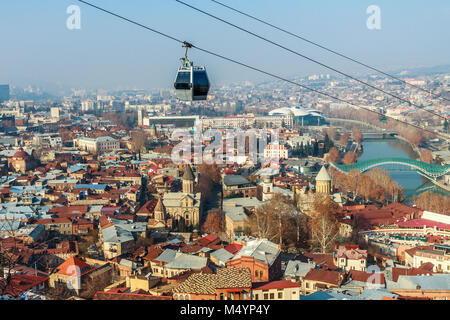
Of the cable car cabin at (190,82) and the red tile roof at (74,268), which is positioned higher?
the cable car cabin at (190,82)

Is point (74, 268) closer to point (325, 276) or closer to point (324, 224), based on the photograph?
point (325, 276)

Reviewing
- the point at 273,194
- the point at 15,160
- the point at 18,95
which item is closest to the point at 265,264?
the point at 273,194

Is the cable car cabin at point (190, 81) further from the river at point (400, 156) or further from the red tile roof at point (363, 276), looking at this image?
the river at point (400, 156)

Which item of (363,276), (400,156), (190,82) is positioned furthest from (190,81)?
(400,156)

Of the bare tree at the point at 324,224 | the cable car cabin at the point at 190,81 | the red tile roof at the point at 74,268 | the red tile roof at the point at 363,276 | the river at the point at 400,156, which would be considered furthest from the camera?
the river at the point at 400,156

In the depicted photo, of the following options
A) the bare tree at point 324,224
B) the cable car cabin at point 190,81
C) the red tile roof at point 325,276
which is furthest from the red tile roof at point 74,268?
the cable car cabin at point 190,81

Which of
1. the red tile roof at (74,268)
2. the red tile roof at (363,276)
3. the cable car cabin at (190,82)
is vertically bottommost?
the red tile roof at (74,268)
